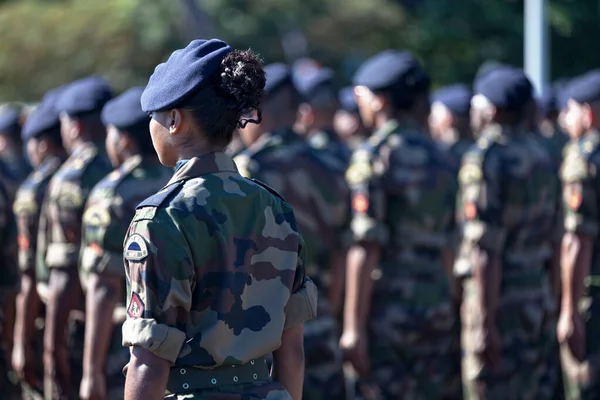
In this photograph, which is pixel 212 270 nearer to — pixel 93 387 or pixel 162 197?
pixel 162 197

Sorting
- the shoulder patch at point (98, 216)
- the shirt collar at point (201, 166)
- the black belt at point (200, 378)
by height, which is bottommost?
the black belt at point (200, 378)

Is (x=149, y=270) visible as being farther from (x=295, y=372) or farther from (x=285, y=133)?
(x=285, y=133)

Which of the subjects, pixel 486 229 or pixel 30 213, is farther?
pixel 30 213

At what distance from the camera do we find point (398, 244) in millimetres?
6305

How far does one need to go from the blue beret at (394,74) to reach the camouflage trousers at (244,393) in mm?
3199

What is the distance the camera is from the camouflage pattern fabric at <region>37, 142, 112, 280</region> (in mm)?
5762

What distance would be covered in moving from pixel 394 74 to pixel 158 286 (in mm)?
3447

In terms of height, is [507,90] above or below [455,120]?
above

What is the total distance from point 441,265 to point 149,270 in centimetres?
360

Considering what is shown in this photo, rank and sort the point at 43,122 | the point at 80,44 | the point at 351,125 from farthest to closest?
the point at 80,44
the point at 351,125
the point at 43,122

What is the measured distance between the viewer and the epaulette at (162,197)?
3.16 metres

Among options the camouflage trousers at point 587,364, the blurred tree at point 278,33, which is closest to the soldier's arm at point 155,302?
the camouflage trousers at point 587,364

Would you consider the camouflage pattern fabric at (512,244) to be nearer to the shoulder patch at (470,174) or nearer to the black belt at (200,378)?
the shoulder patch at (470,174)

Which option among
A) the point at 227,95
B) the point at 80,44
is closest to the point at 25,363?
the point at 227,95
